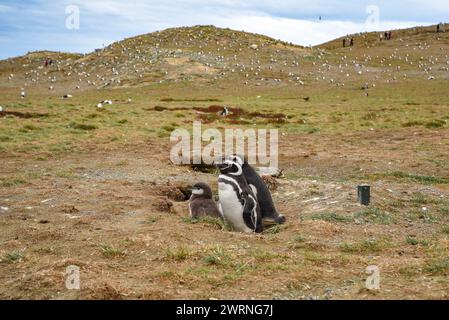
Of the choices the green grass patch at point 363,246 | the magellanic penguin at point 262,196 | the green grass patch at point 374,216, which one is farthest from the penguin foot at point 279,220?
the green grass patch at point 363,246

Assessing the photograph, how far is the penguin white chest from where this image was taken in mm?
10305

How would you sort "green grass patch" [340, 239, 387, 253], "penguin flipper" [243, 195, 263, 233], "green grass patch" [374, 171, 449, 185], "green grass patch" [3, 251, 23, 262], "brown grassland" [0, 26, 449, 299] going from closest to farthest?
"brown grassland" [0, 26, 449, 299]
"green grass patch" [3, 251, 23, 262]
"green grass patch" [340, 239, 387, 253]
"penguin flipper" [243, 195, 263, 233]
"green grass patch" [374, 171, 449, 185]

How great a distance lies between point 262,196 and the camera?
10.8 metres

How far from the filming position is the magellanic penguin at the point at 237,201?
1020 cm

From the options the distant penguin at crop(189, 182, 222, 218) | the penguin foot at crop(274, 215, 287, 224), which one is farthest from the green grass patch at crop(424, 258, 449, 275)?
the distant penguin at crop(189, 182, 222, 218)

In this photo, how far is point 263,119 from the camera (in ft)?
104

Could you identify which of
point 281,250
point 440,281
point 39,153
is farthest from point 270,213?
point 39,153

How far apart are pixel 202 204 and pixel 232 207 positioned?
67 centimetres

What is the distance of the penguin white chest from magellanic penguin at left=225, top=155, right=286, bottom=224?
480 mm

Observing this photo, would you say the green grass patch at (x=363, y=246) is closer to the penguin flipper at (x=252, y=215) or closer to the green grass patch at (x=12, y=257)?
the penguin flipper at (x=252, y=215)

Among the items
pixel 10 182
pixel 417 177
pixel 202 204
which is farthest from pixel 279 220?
pixel 10 182

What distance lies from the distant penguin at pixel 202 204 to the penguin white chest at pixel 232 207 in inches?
9.4

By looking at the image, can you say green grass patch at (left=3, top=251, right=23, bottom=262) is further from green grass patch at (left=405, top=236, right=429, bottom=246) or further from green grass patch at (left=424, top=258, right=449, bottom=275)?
green grass patch at (left=405, top=236, right=429, bottom=246)

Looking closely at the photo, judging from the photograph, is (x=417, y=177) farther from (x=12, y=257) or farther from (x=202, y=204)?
(x=12, y=257)
